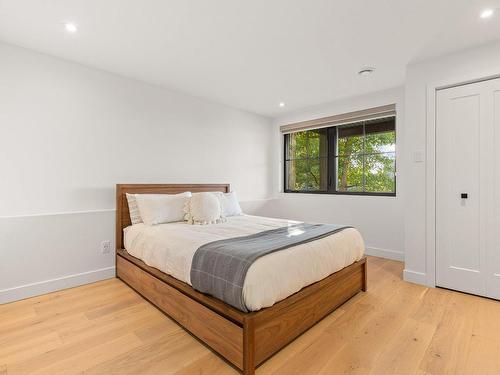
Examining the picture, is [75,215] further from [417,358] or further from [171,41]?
[417,358]

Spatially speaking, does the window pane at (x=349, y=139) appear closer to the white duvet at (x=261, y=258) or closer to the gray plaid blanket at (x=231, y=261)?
the white duvet at (x=261, y=258)

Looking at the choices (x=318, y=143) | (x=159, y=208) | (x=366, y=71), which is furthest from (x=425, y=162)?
(x=159, y=208)

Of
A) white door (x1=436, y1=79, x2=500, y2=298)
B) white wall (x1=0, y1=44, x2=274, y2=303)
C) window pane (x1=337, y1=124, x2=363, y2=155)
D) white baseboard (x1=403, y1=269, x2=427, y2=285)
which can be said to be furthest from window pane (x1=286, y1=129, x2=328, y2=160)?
white baseboard (x1=403, y1=269, x2=427, y2=285)

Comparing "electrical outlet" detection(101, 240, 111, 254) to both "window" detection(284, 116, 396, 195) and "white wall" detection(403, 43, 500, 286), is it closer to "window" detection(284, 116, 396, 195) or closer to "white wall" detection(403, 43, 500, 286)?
"window" detection(284, 116, 396, 195)

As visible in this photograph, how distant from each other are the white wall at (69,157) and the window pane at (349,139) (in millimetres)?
2342

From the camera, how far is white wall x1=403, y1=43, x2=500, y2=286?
2.65m

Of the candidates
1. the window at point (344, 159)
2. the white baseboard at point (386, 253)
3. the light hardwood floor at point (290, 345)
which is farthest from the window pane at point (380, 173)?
the light hardwood floor at point (290, 345)

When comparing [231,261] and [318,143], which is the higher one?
[318,143]

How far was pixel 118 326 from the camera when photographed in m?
2.00

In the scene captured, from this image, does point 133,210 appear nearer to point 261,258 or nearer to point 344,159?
point 261,258

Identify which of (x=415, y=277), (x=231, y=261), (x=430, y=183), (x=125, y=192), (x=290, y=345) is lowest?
(x=290, y=345)

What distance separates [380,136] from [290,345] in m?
3.12

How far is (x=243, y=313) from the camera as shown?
1.54 m

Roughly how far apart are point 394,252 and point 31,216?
4.20 metres
